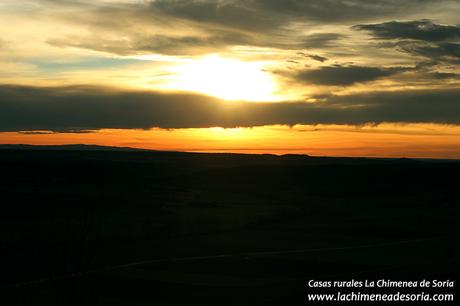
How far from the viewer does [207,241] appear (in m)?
32.8

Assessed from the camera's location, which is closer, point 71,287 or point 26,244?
point 71,287

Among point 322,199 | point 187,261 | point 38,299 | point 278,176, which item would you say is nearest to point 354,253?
point 187,261

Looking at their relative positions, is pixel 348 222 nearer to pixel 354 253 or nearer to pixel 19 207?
pixel 354 253

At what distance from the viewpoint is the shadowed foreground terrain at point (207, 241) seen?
65.5 ft

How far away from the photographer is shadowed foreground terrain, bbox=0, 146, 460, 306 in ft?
65.5

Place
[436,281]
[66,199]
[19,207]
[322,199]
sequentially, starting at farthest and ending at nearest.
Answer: [322,199] < [66,199] < [19,207] < [436,281]

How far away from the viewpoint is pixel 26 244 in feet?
103

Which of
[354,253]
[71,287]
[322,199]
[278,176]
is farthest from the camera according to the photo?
[278,176]

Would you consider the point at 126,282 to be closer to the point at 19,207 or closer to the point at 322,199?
the point at 19,207

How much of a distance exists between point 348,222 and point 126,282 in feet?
76.8

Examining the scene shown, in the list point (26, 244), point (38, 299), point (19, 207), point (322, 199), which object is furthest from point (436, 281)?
point (322, 199)

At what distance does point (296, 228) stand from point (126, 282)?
1825 cm

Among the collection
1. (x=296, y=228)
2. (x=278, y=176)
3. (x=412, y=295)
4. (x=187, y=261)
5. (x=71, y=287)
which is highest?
(x=278, y=176)

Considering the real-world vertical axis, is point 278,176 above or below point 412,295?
above
